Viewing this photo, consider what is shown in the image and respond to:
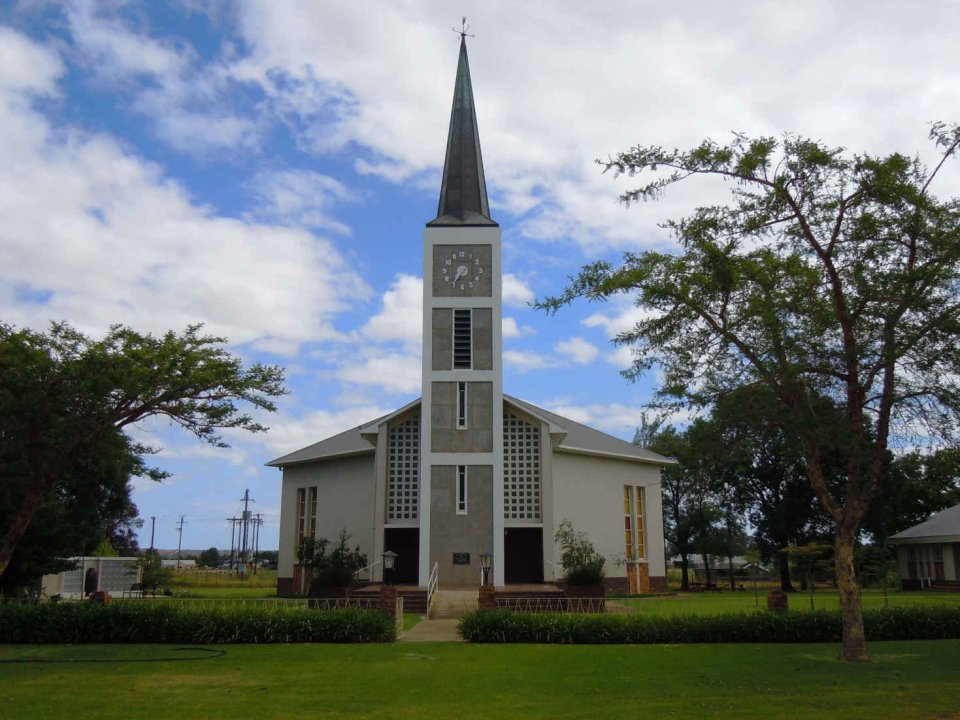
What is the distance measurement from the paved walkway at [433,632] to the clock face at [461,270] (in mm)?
12618

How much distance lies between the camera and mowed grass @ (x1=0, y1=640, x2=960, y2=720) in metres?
10.5

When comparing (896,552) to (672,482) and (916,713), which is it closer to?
(672,482)

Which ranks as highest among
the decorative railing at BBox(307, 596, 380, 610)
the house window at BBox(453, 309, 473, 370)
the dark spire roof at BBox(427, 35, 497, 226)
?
the dark spire roof at BBox(427, 35, 497, 226)

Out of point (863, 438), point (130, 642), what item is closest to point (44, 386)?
point (130, 642)

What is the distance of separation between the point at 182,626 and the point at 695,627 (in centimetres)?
1098

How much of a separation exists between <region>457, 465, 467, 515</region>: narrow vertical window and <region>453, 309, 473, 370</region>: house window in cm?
369

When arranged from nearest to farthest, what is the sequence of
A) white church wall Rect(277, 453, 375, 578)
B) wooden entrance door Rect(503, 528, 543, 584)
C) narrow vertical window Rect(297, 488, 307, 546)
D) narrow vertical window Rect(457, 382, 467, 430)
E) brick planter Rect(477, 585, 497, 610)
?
brick planter Rect(477, 585, 497, 610) → narrow vertical window Rect(457, 382, 467, 430) → wooden entrance door Rect(503, 528, 543, 584) → white church wall Rect(277, 453, 375, 578) → narrow vertical window Rect(297, 488, 307, 546)

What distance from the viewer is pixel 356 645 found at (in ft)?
57.0

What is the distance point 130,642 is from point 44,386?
5.73 metres

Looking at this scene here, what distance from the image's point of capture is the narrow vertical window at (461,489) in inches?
1142

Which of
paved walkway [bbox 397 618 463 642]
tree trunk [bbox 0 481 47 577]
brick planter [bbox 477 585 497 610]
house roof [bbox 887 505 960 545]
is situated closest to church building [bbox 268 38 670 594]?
paved walkway [bbox 397 618 463 642]

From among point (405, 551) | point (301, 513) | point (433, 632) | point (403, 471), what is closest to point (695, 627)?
point (433, 632)

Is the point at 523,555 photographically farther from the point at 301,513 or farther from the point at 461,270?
the point at 461,270

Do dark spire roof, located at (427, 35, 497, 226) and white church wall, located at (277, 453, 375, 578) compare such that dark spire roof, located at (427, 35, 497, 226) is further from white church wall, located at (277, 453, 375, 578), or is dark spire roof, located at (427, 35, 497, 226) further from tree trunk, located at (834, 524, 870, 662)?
tree trunk, located at (834, 524, 870, 662)
